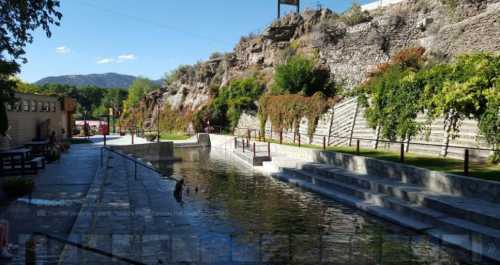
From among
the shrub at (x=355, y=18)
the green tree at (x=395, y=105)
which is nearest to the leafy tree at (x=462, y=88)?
the green tree at (x=395, y=105)

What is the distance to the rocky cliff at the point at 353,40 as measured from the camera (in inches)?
1013

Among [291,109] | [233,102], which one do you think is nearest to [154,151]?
[291,109]

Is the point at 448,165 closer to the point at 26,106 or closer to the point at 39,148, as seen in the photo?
the point at 39,148

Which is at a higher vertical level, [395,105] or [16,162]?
[395,105]

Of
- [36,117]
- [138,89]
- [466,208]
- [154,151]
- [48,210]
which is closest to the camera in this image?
[48,210]

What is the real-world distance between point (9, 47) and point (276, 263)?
351 inches

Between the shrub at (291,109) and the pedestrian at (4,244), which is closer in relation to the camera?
the pedestrian at (4,244)

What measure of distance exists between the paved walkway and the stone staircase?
7.13 meters

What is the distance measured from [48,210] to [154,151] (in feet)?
67.5

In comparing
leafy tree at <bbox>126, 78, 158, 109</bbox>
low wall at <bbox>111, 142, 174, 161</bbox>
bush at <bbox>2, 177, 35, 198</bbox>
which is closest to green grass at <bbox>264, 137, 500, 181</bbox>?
bush at <bbox>2, 177, 35, 198</bbox>

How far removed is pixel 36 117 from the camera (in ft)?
87.0

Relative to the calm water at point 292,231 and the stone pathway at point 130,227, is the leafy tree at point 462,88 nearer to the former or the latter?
the calm water at point 292,231

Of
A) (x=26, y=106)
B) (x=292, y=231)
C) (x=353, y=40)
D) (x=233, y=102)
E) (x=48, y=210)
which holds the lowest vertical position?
(x=292, y=231)

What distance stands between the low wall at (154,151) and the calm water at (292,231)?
13239 mm
